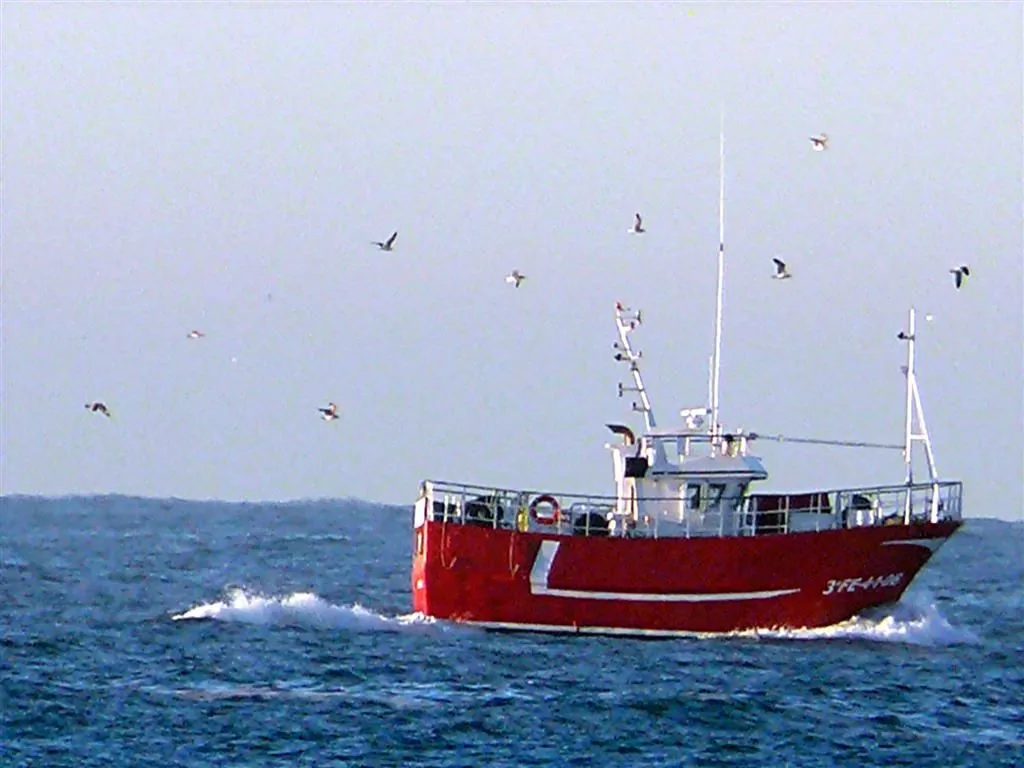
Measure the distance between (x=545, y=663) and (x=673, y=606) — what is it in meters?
4.58

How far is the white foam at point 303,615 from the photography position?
53.9 metres

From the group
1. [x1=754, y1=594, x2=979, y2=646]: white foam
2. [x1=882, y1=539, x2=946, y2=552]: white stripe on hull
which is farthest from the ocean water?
[x1=882, y1=539, x2=946, y2=552]: white stripe on hull

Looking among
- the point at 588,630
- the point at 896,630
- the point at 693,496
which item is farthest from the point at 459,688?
the point at 896,630

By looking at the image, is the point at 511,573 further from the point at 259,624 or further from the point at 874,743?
the point at 874,743

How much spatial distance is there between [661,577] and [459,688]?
7899 mm

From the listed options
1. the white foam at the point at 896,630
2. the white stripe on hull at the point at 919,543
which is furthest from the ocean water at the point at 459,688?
the white stripe on hull at the point at 919,543

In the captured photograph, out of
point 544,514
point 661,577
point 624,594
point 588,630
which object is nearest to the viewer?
point 661,577

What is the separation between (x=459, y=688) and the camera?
44281 mm

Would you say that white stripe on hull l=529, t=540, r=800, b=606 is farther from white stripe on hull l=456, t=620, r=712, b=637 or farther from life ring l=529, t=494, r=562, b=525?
life ring l=529, t=494, r=562, b=525

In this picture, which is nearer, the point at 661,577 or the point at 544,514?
the point at 661,577

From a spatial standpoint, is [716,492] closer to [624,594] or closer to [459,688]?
[624,594]

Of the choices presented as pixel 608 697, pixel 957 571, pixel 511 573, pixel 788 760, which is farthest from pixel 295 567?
pixel 788 760

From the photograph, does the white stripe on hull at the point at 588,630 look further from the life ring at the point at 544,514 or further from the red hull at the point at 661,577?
the life ring at the point at 544,514

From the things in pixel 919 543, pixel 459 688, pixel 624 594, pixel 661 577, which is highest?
pixel 919 543
